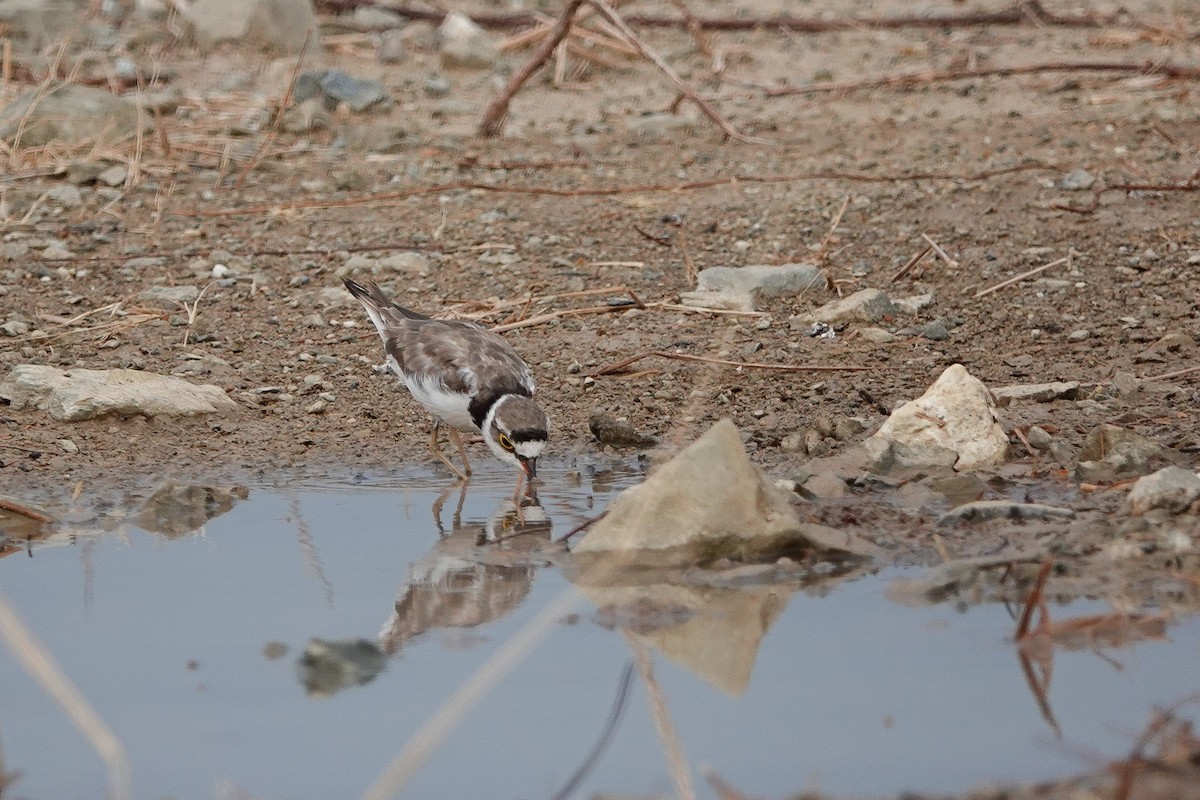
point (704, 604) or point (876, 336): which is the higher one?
point (704, 604)

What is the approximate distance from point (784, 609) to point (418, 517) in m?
1.66

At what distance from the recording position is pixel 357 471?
6375 millimetres

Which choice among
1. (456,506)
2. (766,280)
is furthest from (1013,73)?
(456,506)

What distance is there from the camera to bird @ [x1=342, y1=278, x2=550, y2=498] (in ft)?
19.6

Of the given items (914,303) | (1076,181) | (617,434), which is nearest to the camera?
(617,434)

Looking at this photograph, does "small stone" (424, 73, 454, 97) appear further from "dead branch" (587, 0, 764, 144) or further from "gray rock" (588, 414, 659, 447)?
"gray rock" (588, 414, 659, 447)

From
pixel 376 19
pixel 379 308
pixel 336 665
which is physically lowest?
pixel 376 19

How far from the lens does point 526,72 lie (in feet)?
33.5

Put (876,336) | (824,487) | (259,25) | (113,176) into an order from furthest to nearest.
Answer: (259,25)
(113,176)
(876,336)
(824,487)

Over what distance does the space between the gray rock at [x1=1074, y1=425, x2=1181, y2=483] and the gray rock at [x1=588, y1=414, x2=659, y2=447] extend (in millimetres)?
1721

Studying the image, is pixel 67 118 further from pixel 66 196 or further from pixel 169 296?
pixel 169 296

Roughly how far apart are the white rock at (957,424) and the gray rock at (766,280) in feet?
6.49

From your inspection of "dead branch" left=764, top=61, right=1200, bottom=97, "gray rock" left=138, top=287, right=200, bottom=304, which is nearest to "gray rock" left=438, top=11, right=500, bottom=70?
"dead branch" left=764, top=61, right=1200, bottom=97

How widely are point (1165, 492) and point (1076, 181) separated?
14.0 feet
